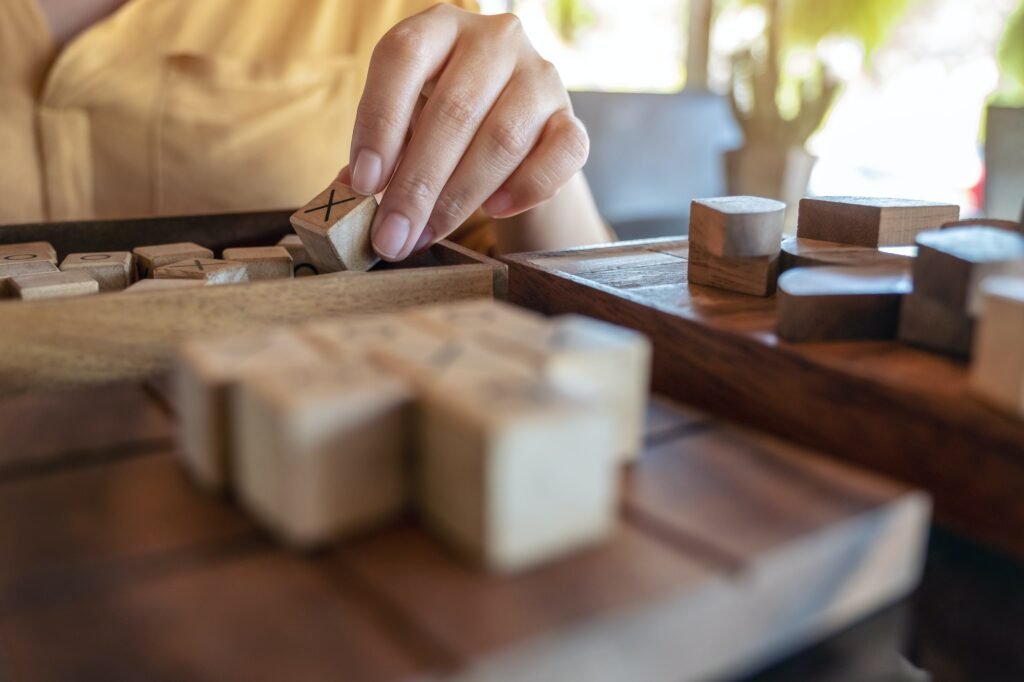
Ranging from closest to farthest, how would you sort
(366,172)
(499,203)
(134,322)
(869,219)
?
(134,322)
(869,219)
(366,172)
(499,203)

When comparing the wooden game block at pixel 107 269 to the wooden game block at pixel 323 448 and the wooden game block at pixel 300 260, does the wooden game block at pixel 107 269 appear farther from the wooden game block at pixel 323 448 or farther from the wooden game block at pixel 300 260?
the wooden game block at pixel 323 448

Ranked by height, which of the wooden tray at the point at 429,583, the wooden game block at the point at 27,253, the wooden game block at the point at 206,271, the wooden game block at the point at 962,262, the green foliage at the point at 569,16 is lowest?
the wooden tray at the point at 429,583

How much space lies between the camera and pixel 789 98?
3.16 metres

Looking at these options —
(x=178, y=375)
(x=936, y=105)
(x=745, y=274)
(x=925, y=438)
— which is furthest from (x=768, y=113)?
(x=178, y=375)

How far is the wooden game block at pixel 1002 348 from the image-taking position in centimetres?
41

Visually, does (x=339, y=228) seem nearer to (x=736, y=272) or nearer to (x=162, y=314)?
(x=162, y=314)

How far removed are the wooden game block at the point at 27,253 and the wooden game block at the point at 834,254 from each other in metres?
0.62

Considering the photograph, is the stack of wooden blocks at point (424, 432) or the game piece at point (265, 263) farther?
the game piece at point (265, 263)

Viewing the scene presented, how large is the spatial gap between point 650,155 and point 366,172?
1838mm

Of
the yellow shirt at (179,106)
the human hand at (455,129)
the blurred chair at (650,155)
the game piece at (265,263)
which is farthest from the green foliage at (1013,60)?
the game piece at (265,263)

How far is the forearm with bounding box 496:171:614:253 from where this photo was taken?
49.3 inches

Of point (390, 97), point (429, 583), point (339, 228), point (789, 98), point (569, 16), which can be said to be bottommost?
point (429, 583)

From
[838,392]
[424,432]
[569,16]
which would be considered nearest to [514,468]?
[424,432]

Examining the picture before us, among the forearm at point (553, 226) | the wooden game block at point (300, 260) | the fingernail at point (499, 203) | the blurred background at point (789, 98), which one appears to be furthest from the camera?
the blurred background at point (789, 98)
